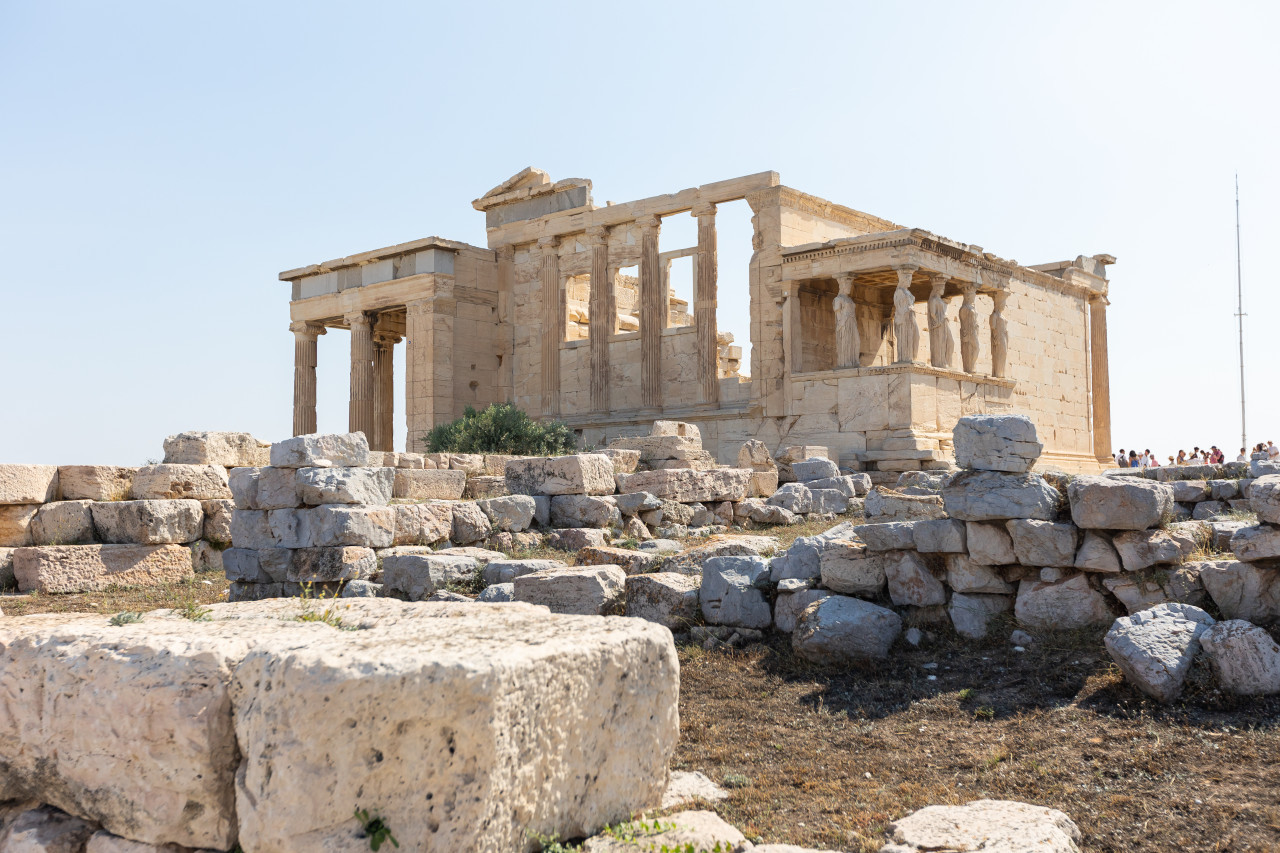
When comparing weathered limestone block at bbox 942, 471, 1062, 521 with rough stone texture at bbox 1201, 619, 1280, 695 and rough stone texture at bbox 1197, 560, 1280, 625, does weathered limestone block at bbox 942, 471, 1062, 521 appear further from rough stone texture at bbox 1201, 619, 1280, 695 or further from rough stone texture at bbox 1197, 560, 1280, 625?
rough stone texture at bbox 1201, 619, 1280, 695

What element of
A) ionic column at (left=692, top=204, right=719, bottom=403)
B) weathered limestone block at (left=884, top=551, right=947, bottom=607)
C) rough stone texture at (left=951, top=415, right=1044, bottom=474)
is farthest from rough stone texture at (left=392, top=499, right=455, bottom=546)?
ionic column at (left=692, top=204, right=719, bottom=403)

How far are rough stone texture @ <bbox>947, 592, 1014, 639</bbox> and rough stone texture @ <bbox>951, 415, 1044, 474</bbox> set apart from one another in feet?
2.88

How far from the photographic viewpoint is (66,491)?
11.8 meters

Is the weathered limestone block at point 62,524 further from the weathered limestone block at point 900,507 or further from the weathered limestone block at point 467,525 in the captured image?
the weathered limestone block at point 900,507

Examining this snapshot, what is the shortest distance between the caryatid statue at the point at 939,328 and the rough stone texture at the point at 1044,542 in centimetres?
1369

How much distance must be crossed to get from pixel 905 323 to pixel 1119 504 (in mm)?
13004

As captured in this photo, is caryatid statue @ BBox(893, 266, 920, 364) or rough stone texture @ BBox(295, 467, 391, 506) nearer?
rough stone texture @ BBox(295, 467, 391, 506)

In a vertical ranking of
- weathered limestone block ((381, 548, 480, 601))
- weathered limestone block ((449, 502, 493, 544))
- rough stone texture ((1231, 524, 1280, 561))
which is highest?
rough stone texture ((1231, 524, 1280, 561))

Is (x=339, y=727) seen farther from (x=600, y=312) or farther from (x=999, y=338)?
(x=999, y=338)

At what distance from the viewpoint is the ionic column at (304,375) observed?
2658 centimetres

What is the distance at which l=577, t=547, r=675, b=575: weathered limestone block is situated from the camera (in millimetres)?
9375

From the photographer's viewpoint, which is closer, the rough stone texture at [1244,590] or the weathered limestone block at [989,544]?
the rough stone texture at [1244,590]

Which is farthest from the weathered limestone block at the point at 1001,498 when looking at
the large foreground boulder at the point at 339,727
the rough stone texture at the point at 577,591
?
the large foreground boulder at the point at 339,727

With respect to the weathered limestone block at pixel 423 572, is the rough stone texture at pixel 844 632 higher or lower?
lower
